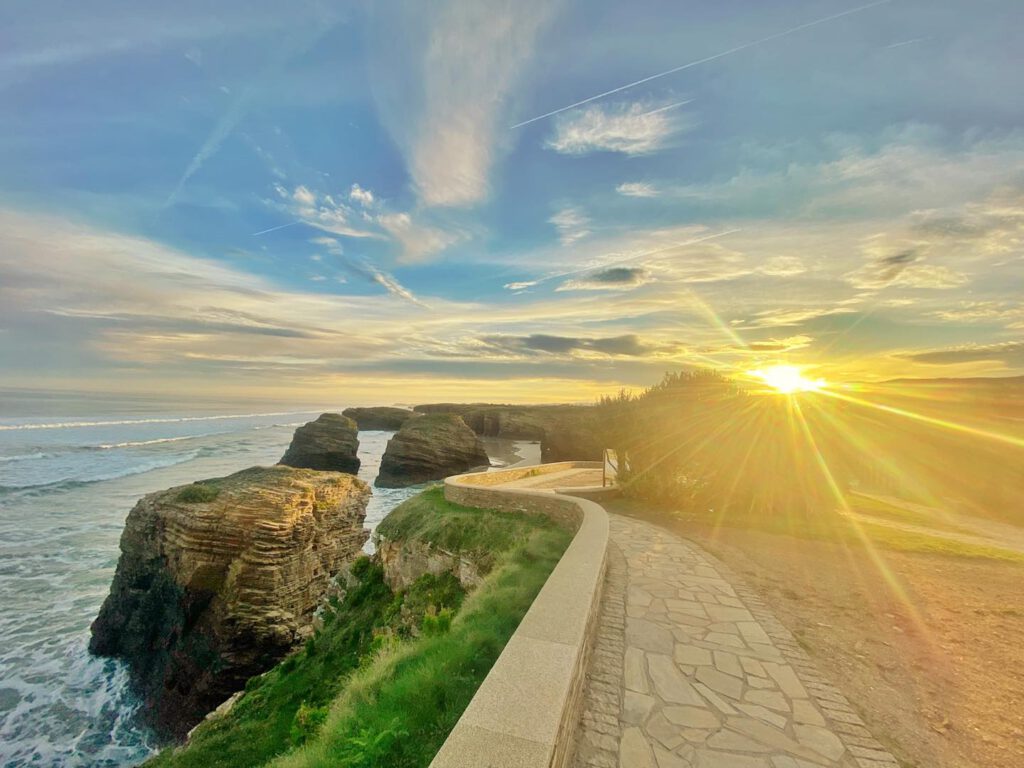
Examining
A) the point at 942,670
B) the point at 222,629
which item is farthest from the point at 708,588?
the point at 222,629

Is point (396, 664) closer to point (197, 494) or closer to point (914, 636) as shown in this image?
point (914, 636)

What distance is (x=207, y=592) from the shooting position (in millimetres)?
14031

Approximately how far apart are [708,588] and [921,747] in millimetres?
3658

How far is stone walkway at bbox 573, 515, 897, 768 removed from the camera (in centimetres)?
373

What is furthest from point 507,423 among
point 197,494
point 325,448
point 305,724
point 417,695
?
point 417,695

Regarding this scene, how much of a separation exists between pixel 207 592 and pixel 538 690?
14928 millimetres

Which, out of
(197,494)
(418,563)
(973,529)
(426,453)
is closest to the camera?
(418,563)

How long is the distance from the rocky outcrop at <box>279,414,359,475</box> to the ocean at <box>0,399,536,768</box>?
8.94ft

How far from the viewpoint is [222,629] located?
13570 millimetres

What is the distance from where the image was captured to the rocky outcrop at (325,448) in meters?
43.4

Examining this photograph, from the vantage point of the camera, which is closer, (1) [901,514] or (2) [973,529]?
(2) [973,529]

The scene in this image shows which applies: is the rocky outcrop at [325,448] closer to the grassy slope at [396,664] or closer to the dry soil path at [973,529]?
the grassy slope at [396,664]

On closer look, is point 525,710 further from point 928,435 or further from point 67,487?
point 67,487

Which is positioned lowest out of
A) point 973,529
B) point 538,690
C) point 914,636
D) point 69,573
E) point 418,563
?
point 69,573
